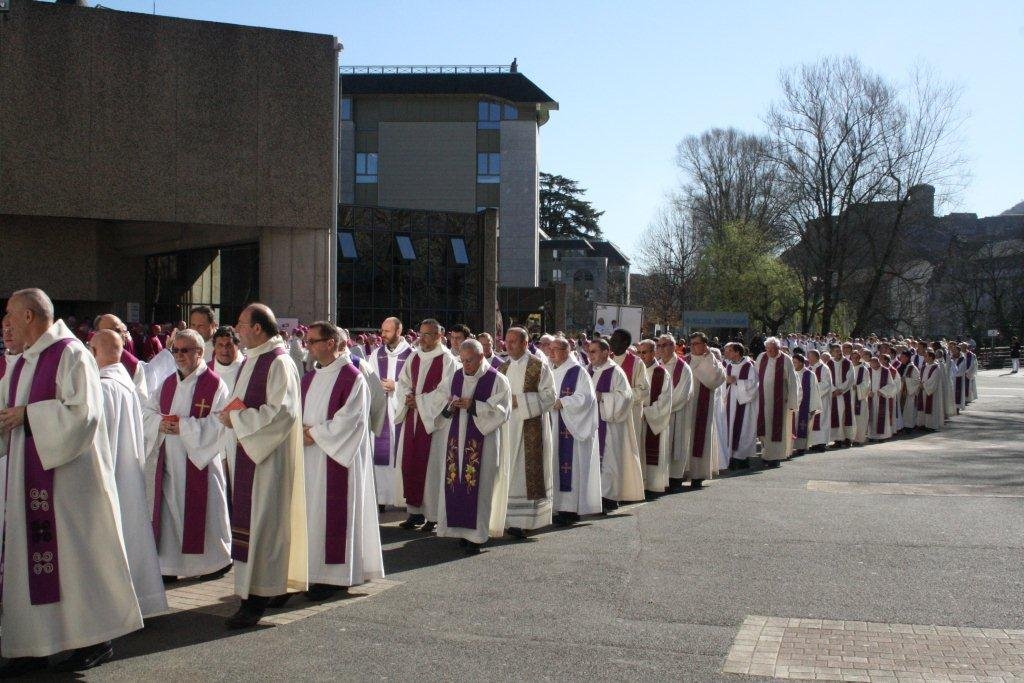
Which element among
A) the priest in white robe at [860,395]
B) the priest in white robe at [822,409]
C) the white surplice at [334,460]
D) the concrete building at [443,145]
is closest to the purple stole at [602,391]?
the white surplice at [334,460]

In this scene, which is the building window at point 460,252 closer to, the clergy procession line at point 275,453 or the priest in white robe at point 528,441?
the clergy procession line at point 275,453

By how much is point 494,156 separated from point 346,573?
155 ft

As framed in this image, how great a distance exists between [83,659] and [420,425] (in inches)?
208

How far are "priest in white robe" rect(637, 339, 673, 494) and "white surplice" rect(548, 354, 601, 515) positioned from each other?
2091 mm

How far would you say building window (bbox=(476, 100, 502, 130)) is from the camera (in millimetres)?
53688

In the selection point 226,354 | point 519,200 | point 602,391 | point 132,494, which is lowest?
Answer: point 132,494

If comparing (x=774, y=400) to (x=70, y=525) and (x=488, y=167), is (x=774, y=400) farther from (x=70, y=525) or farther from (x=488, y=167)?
(x=488, y=167)

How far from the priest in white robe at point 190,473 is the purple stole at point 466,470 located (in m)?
2.13

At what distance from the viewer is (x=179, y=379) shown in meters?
8.26

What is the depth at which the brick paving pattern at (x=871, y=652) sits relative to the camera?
6004 millimetres

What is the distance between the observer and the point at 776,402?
57.1 feet

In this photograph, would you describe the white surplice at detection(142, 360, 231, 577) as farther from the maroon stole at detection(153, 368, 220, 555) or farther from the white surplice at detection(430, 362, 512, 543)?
the white surplice at detection(430, 362, 512, 543)

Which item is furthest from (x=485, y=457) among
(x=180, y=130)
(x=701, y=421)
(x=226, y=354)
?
(x=180, y=130)

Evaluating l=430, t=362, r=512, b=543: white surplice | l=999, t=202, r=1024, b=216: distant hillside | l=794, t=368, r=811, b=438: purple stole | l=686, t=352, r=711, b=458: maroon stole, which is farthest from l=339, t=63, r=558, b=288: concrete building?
l=999, t=202, r=1024, b=216: distant hillside
